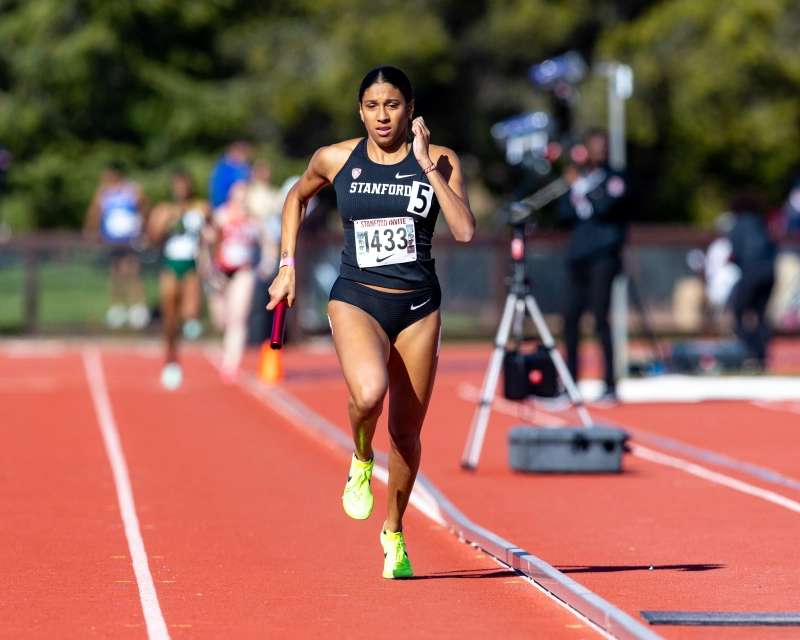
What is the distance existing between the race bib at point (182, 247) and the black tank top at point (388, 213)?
1074 cm

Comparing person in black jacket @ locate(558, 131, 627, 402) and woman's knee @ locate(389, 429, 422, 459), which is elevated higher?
person in black jacket @ locate(558, 131, 627, 402)

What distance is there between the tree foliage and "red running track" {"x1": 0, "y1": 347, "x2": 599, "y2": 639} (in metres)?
20.4

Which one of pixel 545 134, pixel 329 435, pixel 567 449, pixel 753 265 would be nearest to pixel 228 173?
pixel 545 134

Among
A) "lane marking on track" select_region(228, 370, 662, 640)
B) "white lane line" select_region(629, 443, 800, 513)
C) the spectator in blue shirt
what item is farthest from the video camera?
"lane marking on track" select_region(228, 370, 662, 640)

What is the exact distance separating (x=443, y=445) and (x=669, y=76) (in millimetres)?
21543

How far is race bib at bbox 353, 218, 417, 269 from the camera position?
287 inches

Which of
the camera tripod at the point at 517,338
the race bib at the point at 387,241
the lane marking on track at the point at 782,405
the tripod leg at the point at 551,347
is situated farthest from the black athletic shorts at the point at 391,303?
the lane marking on track at the point at 782,405

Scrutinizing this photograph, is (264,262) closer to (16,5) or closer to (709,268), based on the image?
(709,268)

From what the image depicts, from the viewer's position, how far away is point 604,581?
748 cm

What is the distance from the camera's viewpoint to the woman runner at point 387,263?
723 centimetres

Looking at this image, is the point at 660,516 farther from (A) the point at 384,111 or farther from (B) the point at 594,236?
(B) the point at 594,236

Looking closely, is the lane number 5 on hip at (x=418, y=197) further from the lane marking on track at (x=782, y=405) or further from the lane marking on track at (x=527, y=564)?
the lane marking on track at (x=782, y=405)

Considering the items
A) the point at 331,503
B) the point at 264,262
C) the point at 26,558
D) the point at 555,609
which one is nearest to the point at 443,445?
the point at 331,503

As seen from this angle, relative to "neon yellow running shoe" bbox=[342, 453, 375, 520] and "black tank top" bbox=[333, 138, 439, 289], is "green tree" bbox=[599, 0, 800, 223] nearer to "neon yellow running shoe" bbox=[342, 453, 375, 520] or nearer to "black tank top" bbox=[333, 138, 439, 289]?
"black tank top" bbox=[333, 138, 439, 289]
